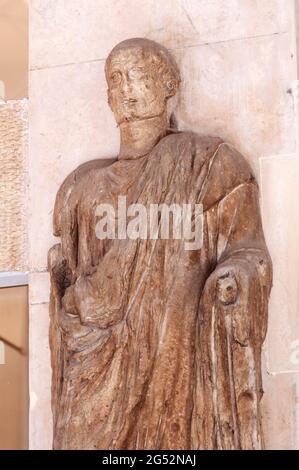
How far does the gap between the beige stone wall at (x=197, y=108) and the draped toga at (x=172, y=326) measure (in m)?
0.16

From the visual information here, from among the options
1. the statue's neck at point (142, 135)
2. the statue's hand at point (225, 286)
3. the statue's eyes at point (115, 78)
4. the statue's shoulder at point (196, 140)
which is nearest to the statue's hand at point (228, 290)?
the statue's hand at point (225, 286)

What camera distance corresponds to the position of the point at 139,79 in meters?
4.22

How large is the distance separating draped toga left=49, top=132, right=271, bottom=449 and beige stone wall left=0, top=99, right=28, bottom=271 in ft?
2.00

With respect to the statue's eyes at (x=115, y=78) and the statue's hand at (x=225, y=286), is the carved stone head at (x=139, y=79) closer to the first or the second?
the statue's eyes at (x=115, y=78)

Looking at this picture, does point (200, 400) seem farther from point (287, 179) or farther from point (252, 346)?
point (287, 179)

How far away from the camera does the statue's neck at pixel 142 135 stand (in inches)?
167

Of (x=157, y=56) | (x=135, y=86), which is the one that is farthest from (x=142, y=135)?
(x=157, y=56)

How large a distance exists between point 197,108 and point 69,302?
34.5 inches

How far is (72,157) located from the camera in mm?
4559

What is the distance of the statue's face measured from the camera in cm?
422

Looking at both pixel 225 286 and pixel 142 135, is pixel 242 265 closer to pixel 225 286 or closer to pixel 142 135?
pixel 225 286

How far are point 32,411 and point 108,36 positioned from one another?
1.48 m

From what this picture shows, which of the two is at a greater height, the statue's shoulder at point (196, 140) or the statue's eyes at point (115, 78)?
the statue's eyes at point (115, 78)

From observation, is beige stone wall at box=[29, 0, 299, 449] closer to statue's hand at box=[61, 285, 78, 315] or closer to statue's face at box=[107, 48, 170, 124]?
statue's face at box=[107, 48, 170, 124]
